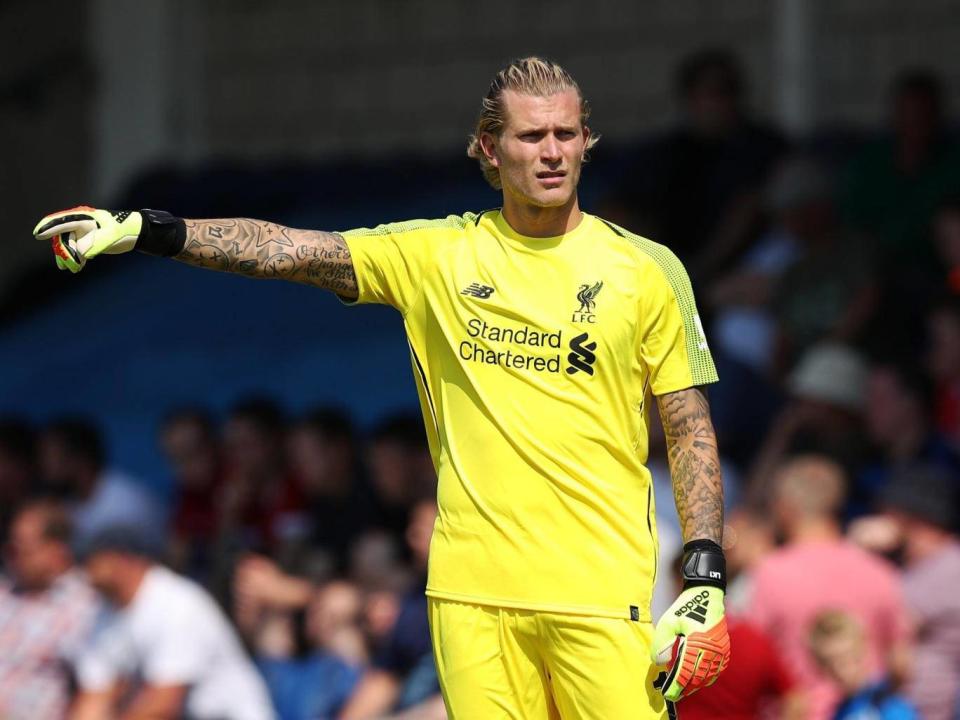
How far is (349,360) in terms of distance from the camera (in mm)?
11820

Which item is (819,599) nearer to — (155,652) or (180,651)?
(180,651)

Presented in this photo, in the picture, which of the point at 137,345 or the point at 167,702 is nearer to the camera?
the point at 167,702

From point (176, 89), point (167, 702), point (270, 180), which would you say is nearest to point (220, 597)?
point (167, 702)

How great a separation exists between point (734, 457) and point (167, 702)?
113 inches

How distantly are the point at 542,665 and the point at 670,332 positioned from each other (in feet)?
2.83

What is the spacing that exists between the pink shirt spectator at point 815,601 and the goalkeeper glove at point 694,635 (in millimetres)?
2754

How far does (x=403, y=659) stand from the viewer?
8.20 metres

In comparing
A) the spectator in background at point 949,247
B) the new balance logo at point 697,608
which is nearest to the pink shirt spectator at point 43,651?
A: the spectator in background at point 949,247

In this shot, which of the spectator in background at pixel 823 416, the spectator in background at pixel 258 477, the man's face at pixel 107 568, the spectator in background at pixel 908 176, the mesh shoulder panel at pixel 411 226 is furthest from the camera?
the spectator in background at pixel 258 477

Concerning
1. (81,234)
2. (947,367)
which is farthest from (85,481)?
(81,234)

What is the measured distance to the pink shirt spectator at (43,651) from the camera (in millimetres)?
8695

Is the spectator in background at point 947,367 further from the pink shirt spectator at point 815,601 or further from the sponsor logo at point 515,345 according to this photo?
the sponsor logo at point 515,345

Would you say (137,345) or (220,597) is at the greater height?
(137,345)

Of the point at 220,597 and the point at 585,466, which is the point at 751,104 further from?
the point at 585,466
